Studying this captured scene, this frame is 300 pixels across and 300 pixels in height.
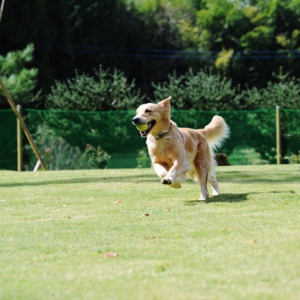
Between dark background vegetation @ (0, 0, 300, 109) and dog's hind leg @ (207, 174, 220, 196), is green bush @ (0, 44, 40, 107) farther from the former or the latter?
dog's hind leg @ (207, 174, 220, 196)

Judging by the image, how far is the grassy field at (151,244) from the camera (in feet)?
15.3

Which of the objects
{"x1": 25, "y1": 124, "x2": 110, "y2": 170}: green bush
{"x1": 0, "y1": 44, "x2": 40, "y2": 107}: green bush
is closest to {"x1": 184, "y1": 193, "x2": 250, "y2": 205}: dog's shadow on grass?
{"x1": 25, "y1": 124, "x2": 110, "y2": 170}: green bush

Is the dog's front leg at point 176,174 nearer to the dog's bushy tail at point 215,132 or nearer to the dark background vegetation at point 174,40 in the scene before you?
the dog's bushy tail at point 215,132

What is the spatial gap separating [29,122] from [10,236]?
14.9 m

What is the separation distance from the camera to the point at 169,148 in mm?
9477

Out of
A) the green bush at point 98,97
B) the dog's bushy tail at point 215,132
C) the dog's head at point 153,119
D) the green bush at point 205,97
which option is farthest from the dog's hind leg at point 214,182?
the green bush at point 205,97

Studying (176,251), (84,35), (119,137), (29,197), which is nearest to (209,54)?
(84,35)

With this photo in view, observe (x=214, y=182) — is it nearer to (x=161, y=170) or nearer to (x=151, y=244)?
(x=161, y=170)

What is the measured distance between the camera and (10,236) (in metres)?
7.22

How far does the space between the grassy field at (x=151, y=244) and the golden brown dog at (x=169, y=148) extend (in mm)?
392

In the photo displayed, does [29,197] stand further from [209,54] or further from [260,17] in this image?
[260,17]

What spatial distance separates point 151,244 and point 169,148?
3.29m

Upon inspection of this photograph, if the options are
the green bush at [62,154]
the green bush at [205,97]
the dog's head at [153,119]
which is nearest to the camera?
the dog's head at [153,119]

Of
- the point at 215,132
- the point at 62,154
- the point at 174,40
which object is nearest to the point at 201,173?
the point at 215,132
